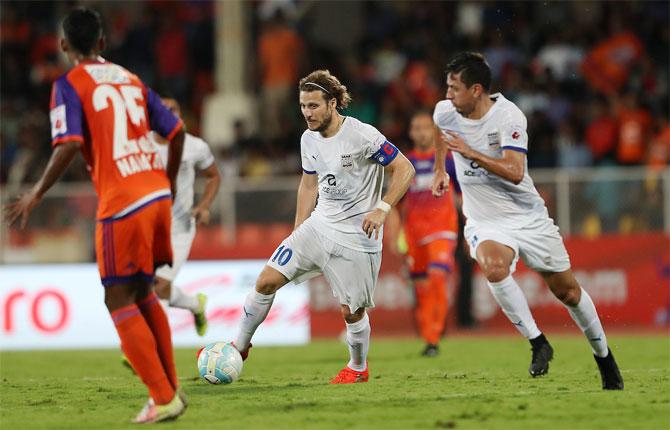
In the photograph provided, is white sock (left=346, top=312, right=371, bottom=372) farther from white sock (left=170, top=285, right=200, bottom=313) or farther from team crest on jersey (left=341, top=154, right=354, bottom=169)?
white sock (left=170, top=285, right=200, bottom=313)

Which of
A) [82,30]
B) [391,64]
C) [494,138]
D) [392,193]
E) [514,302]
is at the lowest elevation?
[514,302]

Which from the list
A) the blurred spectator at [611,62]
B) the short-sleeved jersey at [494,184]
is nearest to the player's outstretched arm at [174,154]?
the short-sleeved jersey at [494,184]

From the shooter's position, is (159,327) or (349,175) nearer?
(159,327)

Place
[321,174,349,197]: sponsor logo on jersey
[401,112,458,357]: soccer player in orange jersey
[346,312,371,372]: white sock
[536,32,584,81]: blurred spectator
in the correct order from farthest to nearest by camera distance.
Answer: [536,32,584,81]: blurred spectator → [401,112,458,357]: soccer player in orange jersey → [346,312,371,372]: white sock → [321,174,349,197]: sponsor logo on jersey

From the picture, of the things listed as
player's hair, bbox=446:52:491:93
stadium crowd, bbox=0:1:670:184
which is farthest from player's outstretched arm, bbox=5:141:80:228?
stadium crowd, bbox=0:1:670:184

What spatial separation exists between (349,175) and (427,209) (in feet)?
14.1

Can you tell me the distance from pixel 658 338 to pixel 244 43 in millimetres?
9575

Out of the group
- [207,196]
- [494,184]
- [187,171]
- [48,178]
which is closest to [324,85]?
[494,184]

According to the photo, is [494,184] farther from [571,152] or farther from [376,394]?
Result: [571,152]

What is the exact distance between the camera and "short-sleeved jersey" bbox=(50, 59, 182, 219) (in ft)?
22.2

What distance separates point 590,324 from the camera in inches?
331

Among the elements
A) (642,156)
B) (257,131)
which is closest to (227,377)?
(642,156)

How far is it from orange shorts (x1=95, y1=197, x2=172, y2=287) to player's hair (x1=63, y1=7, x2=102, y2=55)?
97 cm

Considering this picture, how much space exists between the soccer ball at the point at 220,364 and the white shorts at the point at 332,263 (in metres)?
0.70
